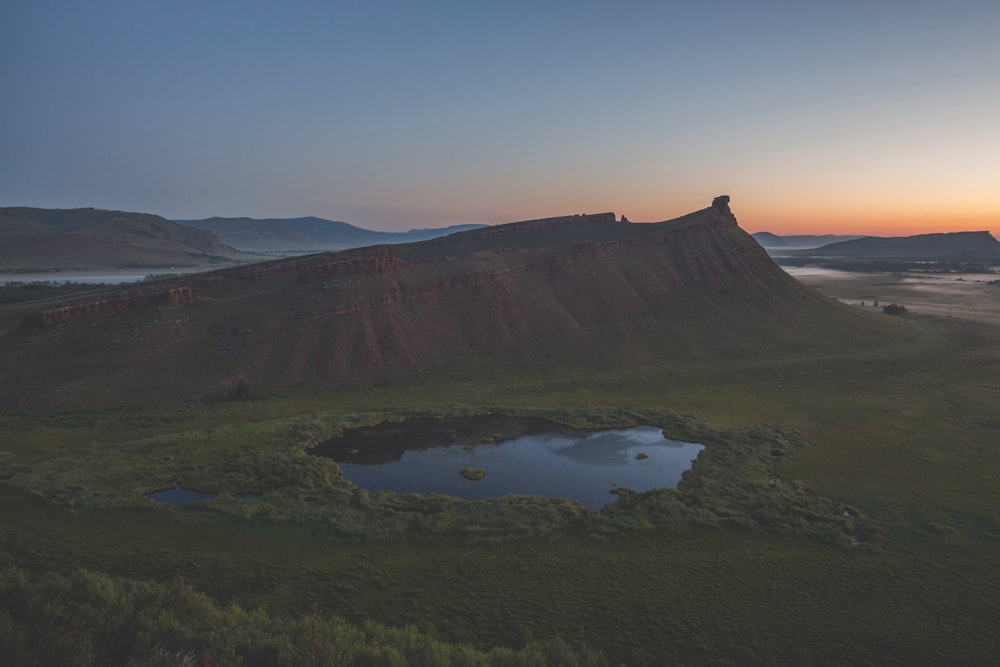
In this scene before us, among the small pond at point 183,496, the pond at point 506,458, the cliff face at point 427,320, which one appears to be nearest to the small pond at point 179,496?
the small pond at point 183,496

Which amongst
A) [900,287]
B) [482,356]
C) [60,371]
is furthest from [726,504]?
[900,287]

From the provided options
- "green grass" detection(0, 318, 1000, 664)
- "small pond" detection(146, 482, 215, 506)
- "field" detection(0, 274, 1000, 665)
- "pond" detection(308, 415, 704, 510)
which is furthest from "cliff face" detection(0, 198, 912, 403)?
"small pond" detection(146, 482, 215, 506)

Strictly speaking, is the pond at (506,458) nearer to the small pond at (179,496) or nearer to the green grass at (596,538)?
the green grass at (596,538)

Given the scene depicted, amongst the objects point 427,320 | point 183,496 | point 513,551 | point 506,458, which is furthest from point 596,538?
point 427,320

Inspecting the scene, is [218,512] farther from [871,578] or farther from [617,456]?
[871,578]

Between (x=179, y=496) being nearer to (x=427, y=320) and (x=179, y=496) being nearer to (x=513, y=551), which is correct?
(x=513, y=551)

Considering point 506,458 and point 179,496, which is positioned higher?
point 179,496
